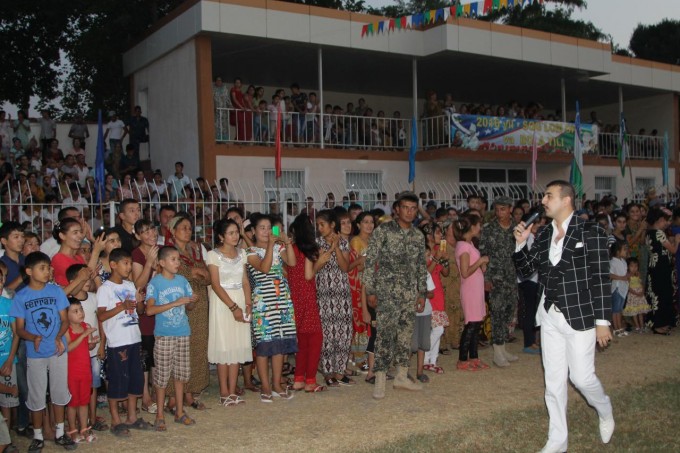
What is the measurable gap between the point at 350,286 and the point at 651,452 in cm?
380

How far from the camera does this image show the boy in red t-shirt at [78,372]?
584 cm

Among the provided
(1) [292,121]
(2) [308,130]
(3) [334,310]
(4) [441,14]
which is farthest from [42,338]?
(2) [308,130]

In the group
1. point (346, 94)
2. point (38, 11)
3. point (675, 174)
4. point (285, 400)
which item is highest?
point (38, 11)

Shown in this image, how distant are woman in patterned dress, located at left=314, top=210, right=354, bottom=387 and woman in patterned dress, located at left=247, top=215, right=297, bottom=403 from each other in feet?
1.65

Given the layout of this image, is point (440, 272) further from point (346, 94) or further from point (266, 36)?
point (346, 94)

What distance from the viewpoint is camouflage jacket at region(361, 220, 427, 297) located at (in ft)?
23.8

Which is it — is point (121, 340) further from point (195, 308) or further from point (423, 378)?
point (423, 378)

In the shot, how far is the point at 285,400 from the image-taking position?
715cm

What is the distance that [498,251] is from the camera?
8.68 metres

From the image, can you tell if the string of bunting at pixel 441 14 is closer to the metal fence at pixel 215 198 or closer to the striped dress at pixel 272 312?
the metal fence at pixel 215 198

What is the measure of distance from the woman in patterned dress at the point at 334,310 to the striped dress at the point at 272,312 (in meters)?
0.52

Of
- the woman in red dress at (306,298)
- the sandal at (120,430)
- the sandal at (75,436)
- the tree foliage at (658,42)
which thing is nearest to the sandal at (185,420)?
the sandal at (120,430)

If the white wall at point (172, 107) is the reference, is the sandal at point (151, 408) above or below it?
below

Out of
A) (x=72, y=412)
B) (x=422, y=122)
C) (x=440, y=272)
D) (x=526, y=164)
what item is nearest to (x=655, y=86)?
(x=526, y=164)
